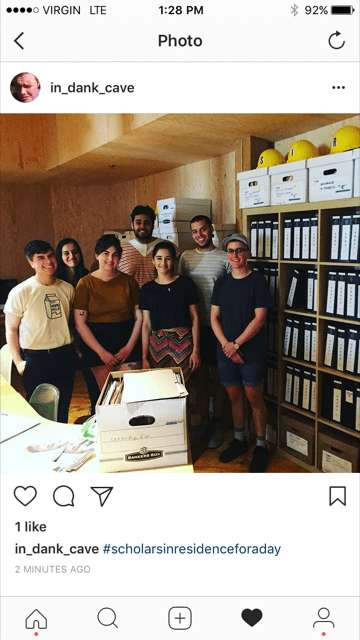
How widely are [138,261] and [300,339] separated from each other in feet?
3.04

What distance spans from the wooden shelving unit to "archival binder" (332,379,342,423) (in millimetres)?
38

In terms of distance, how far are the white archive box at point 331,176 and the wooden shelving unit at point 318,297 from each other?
4 centimetres

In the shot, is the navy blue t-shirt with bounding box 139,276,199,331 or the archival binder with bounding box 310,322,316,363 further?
the archival binder with bounding box 310,322,316,363

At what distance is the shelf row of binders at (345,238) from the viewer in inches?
66.6

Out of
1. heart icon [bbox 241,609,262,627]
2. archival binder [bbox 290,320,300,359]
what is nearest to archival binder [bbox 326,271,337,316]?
archival binder [bbox 290,320,300,359]

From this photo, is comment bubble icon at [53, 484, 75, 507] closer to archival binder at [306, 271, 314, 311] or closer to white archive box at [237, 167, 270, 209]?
archival binder at [306, 271, 314, 311]

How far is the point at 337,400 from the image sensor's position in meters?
1.94

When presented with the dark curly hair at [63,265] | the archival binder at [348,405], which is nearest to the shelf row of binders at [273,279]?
the archival binder at [348,405]

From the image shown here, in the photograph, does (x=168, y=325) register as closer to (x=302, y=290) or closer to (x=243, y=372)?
(x=243, y=372)

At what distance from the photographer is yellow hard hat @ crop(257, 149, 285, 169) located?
2.02m

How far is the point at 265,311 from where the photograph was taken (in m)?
1.99
